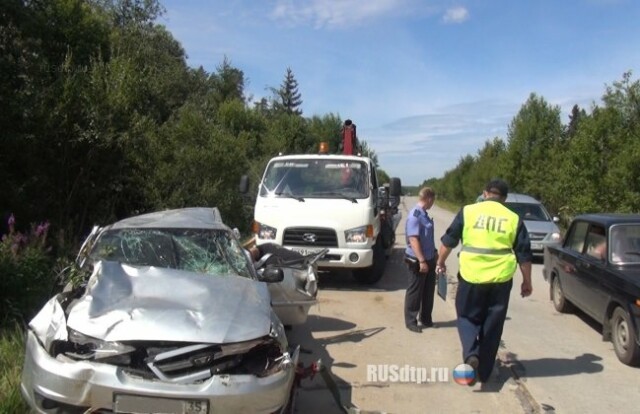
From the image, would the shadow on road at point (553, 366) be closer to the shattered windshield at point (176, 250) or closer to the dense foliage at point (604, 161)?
the shattered windshield at point (176, 250)

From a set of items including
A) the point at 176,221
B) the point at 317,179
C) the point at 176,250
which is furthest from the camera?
the point at 317,179

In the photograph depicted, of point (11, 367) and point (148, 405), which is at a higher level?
point (148, 405)

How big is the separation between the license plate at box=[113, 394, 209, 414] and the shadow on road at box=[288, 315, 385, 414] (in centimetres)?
143

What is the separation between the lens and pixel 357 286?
1104 cm

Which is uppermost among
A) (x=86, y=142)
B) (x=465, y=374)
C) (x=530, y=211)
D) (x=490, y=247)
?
(x=86, y=142)

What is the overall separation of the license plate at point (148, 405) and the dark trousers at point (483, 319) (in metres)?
3.04

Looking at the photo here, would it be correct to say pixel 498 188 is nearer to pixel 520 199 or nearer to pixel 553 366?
pixel 553 366

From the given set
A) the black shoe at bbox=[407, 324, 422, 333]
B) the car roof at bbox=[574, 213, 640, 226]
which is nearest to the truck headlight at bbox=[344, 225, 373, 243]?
the black shoe at bbox=[407, 324, 422, 333]

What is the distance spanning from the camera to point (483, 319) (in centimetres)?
579

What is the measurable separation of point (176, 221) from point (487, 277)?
3.09 m

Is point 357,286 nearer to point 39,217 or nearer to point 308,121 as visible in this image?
point 39,217

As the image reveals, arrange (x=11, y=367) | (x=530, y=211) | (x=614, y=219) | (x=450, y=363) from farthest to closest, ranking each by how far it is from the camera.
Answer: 1. (x=530, y=211)
2. (x=614, y=219)
3. (x=450, y=363)
4. (x=11, y=367)

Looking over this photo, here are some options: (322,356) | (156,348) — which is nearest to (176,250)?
(156,348)

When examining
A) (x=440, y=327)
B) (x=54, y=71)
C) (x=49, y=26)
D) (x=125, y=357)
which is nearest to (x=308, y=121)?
(x=49, y=26)
